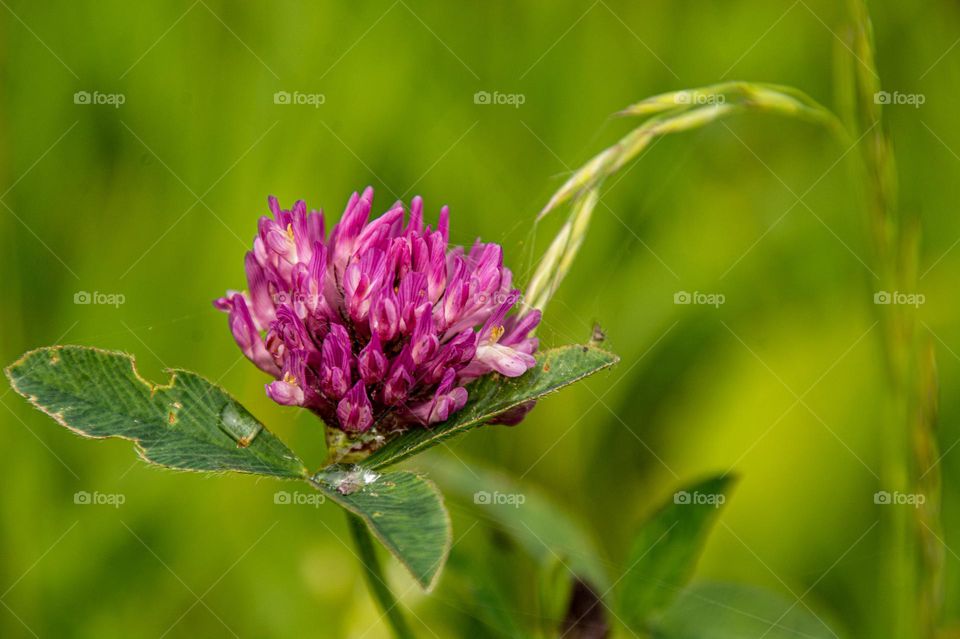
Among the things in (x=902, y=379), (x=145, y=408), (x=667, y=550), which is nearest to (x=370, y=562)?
(x=145, y=408)

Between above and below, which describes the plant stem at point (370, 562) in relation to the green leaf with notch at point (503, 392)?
below

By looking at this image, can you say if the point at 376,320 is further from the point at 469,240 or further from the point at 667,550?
the point at 469,240

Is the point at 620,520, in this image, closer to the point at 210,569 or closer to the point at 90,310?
the point at 210,569

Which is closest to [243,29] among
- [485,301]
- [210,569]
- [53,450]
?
[53,450]

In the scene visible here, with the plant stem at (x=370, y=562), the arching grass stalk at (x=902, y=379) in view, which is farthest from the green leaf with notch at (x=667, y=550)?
the plant stem at (x=370, y=562)

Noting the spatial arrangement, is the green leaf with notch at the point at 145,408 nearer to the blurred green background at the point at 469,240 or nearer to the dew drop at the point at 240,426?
the dew drop at the point at 240,426
